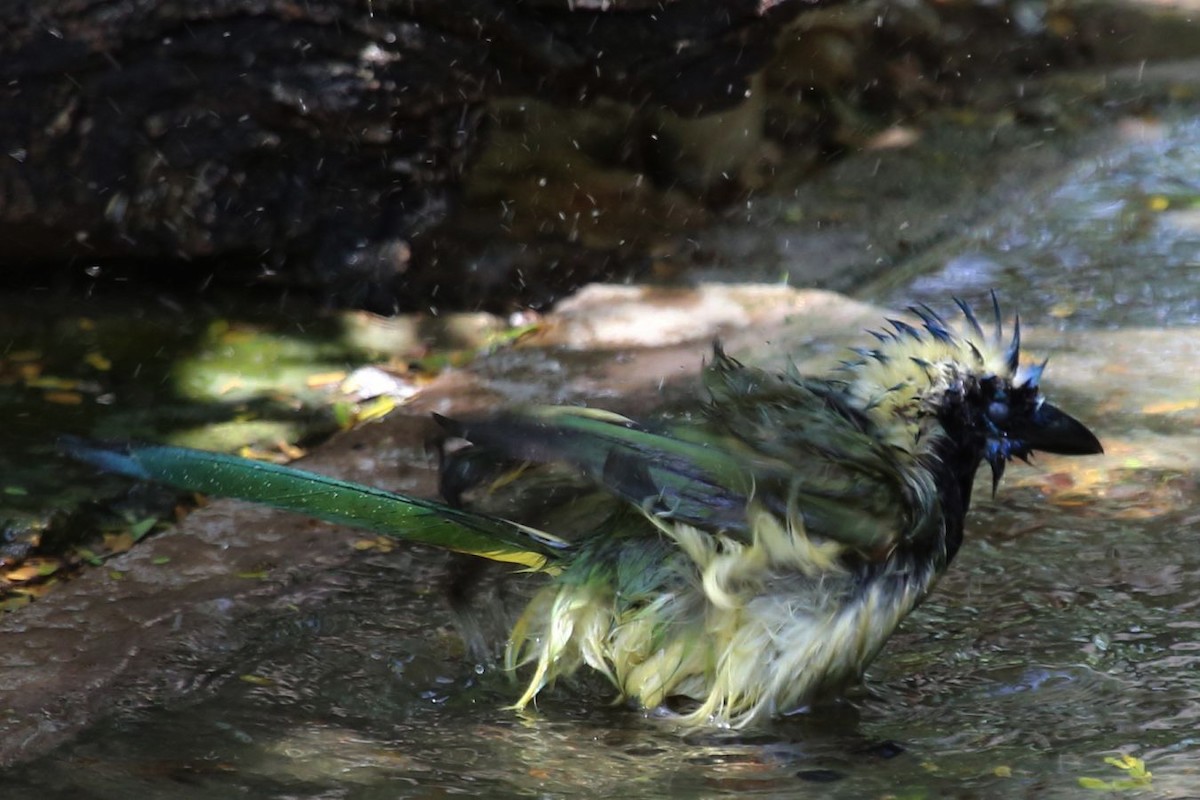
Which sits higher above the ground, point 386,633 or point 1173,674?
point 1173,674

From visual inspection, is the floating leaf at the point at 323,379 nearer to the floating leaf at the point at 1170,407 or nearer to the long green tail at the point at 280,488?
the long green tail at the point at 280,488

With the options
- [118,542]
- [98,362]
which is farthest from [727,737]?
[98,362]

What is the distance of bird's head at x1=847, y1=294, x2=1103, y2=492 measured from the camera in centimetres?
311

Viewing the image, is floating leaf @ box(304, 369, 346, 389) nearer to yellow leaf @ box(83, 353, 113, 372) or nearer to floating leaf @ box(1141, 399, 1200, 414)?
yellow leaf @ box(83, 353, 113, 372)

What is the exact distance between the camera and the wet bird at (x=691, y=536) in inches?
104

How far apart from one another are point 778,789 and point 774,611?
45 cm

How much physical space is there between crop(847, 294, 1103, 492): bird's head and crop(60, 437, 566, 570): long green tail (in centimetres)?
106

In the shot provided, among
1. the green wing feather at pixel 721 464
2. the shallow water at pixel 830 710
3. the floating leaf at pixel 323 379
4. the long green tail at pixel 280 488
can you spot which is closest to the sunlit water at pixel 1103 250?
the shallow water at pixel 830 710

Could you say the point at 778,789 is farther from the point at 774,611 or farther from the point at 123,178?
the point at 123,178

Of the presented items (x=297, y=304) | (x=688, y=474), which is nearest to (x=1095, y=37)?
(x=297, y=304)

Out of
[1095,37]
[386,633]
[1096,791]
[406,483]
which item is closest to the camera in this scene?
[1096,791]

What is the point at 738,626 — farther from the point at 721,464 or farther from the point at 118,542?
the point at 118,542

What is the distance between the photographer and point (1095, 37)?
25.0 feet

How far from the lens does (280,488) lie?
2564 mm
